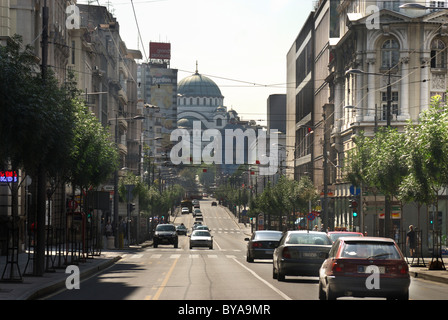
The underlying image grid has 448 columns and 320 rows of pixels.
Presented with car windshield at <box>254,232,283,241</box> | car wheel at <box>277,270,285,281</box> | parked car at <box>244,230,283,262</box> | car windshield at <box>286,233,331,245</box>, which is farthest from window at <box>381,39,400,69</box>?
car wheel at <box>277,270,285,281</box>

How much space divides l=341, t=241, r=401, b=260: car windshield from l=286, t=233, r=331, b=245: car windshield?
25.4ft

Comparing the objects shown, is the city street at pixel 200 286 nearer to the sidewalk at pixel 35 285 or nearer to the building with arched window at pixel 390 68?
the sidewalk at pixel 35 285

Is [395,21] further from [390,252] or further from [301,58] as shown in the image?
[390,252]

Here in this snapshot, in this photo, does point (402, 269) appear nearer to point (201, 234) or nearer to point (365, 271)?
point (365, 271)

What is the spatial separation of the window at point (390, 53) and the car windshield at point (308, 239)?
52.8m

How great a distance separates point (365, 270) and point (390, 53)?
202 ft

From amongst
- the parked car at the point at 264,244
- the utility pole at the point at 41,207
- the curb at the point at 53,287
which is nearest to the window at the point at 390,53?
the parked car at the point at 264,244

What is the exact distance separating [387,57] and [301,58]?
2025 inches

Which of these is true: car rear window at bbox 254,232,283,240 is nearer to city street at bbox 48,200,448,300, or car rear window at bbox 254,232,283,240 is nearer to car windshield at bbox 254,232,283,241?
car windshield at bbox 254,232,283,241

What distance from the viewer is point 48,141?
945 inches

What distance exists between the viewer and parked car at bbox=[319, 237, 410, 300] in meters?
19.4

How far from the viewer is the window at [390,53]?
79.1 meters

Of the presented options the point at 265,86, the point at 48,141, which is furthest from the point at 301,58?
the point at 48,141

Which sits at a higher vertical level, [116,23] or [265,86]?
[116,23]
